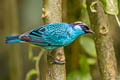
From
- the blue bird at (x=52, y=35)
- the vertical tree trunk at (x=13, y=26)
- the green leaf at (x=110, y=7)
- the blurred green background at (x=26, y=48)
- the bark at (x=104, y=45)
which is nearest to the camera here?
the green leaf at (x=110, y=7)

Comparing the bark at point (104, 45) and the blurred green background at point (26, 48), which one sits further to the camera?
the blurred green background at point (26, 48)

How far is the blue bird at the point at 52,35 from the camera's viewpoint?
2209mm

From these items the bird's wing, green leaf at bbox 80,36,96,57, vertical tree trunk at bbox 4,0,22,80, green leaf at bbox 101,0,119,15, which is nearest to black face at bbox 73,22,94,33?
the bird's wing

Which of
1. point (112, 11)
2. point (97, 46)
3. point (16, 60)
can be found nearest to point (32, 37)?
point (97, 46)

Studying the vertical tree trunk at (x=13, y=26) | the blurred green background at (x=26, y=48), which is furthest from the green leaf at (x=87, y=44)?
the vertical tree trunk at (x=13, y=26)

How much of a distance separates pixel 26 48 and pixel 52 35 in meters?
3.04

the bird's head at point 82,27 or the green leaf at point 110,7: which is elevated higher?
the green leaf at point 110,7

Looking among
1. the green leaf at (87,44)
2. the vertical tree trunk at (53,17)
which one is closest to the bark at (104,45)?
the vertical tree trunk at (53,17)

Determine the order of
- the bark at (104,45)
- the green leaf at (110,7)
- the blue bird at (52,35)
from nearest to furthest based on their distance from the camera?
the green leaf at (110,7), the bark at (104,45), the blue bird at (52,35)

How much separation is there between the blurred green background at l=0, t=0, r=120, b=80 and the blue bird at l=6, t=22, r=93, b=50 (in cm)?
24

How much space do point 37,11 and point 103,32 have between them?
3.09m

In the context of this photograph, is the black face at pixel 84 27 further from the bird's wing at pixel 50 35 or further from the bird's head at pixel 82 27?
the bird's wing at pixel 50 35

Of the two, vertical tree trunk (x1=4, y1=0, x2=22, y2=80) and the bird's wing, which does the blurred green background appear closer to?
vertical tree trunk (x1=4, y1=0, x2=22, y2=80)

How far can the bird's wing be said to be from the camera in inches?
88.0
